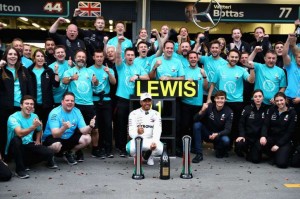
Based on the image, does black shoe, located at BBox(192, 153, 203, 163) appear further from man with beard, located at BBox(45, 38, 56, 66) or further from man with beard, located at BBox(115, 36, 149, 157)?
man with beard, located at BBox(45, 38, 56, 66)

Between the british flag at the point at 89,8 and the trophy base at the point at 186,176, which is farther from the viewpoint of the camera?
the british flag at the point at 89,8

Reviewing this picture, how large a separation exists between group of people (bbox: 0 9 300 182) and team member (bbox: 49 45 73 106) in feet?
0.05

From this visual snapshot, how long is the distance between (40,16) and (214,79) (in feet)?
17.1

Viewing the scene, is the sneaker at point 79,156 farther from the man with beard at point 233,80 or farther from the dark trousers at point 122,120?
the man with beard at point 233,80

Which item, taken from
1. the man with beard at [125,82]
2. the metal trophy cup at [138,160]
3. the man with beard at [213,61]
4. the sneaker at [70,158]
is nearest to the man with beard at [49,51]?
the man with beard at [125,82]

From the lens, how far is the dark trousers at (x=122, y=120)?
796 cm

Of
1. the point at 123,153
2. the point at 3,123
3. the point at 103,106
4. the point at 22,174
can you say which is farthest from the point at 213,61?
the point at 22,174

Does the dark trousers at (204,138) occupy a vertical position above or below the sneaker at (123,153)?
above

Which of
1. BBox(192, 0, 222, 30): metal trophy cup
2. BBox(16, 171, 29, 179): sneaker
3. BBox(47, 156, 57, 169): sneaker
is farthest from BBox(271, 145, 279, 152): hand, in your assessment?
BBox(192, 0, 222, 30): metal trophy cup

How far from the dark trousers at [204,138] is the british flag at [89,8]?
4.85 meters

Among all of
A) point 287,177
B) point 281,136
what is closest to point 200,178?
point 287,177

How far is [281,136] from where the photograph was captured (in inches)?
299

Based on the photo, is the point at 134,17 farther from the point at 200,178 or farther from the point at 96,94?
the point at 200,178

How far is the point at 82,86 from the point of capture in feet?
25.0
